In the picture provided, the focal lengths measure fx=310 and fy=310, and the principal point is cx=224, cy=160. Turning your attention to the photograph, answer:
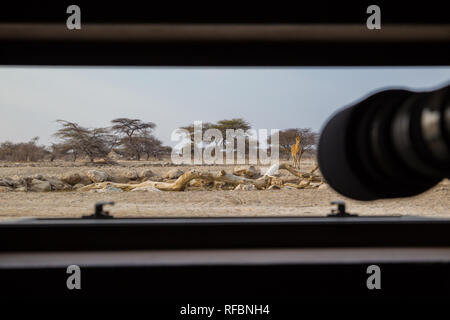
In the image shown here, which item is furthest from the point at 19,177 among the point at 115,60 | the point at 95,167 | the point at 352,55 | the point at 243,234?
the point at 352,55

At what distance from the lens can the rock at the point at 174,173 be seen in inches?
56.2

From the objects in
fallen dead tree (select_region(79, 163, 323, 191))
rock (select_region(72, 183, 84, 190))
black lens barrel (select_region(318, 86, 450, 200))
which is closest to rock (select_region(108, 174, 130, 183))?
fallen dead tree (select_region(79, 163, 323, 191))

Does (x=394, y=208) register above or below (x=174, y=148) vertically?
below

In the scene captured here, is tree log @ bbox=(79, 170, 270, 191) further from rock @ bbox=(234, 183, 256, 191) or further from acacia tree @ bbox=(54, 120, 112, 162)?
acacia tree @ bbox=(54, 120, 112, 162)

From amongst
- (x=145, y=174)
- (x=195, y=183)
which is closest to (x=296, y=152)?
(x=195, y=183)

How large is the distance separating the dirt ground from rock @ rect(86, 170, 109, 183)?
0.03 metres

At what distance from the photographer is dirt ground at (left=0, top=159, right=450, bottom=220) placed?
1.39m

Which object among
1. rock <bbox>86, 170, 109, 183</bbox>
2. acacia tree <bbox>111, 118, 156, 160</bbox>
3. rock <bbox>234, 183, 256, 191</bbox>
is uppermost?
acacia tree <bbox>111, 118, 156, 160</bbox>

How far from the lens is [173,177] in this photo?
4.70 ft

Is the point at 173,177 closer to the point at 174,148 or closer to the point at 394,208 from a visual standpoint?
the point at 174,148

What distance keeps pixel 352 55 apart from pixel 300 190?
2.10 ft

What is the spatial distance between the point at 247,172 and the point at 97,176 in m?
0.68

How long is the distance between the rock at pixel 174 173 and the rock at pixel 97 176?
27 centimetres

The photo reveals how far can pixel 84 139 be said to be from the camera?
1405 mm
